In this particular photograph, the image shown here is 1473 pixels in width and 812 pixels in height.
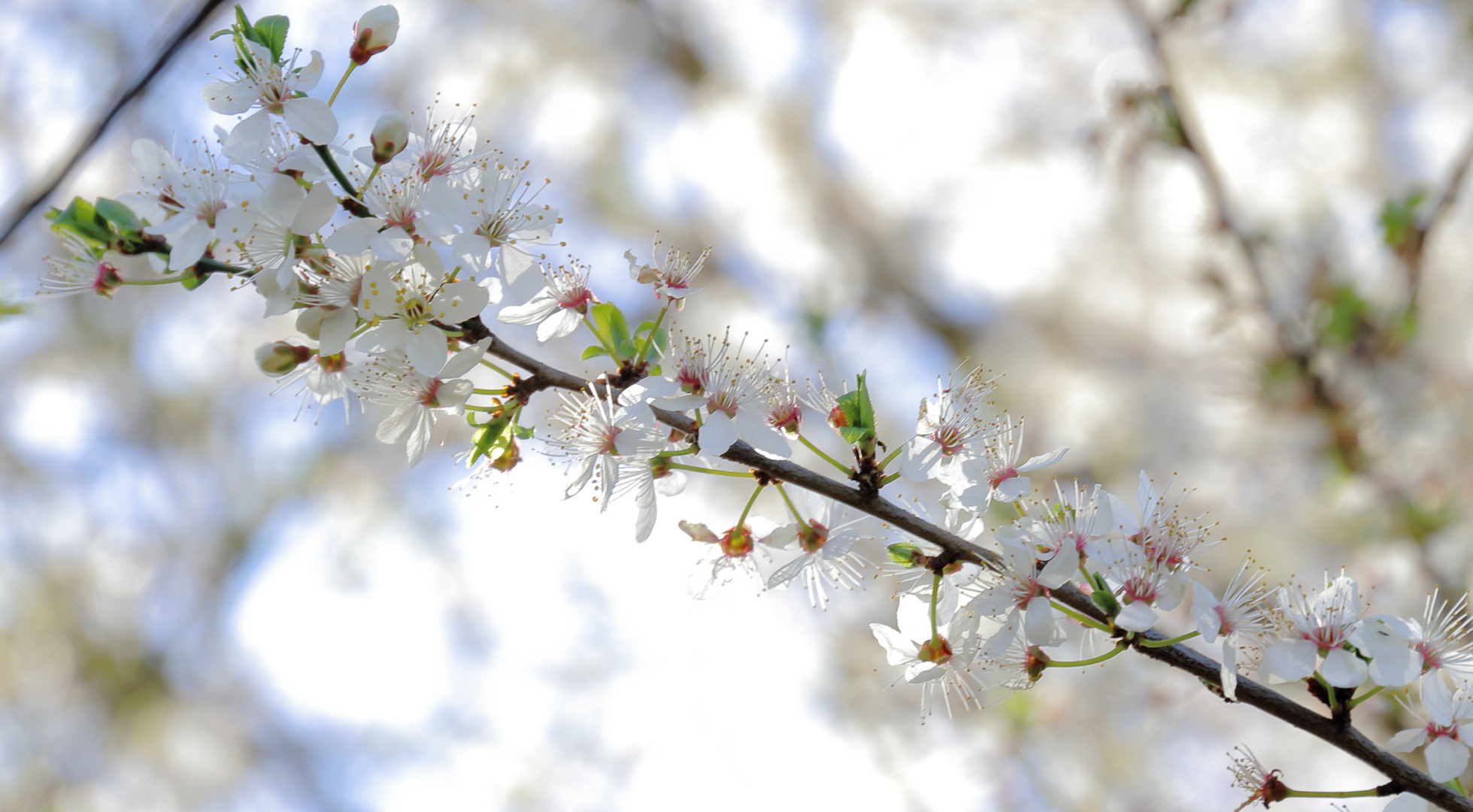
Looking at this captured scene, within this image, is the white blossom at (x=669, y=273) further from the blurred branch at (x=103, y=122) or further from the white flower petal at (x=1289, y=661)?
the white flower petal at (x=1289, y=661)

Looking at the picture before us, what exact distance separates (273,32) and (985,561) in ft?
3.07

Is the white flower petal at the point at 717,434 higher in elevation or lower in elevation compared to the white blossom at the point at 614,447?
higher

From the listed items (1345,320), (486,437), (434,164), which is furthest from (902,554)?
(1345,320)

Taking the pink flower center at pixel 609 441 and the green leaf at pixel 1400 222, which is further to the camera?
the green leaf at pixel 1400 222

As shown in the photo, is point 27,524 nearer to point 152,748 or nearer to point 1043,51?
point 152,748

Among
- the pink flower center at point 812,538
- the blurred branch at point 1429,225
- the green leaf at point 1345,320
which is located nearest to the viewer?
the pink flower center at point 812,538

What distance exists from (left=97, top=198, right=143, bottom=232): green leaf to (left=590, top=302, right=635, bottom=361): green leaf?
47 centimetres

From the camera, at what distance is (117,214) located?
86cm

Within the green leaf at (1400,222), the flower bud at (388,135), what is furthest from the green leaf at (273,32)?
the green leaf at (1400,222)

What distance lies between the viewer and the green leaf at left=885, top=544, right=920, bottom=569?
0.94m

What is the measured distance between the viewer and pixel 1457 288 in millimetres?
4047

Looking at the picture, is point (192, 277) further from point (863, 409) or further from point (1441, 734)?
point (1441, 734)

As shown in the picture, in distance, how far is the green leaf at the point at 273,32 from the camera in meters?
0.92

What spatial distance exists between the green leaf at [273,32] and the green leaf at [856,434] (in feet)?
2.37
